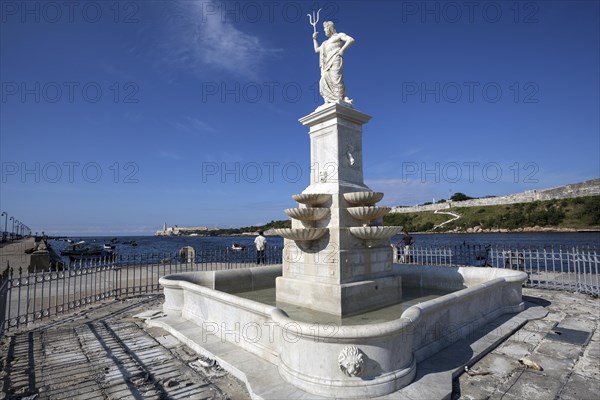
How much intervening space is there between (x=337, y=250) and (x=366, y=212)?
0.94m

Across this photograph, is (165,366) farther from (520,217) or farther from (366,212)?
(520,217)

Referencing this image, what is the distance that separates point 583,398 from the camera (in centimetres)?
396

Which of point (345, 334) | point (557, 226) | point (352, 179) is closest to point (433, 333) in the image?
point (345, 334)

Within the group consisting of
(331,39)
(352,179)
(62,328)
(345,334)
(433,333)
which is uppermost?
(331,39)

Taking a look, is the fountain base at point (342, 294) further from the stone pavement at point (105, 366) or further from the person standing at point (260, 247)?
the person standing at point (260, 247)

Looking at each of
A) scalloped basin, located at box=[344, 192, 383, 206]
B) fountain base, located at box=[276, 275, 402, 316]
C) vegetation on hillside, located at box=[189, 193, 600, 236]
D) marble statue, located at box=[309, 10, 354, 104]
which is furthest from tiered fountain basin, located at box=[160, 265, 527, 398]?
vegetation on hillside, located at box=[189, 193, 600, 236]

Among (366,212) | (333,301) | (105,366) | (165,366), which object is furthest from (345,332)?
(105,366)

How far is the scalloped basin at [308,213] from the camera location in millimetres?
6551

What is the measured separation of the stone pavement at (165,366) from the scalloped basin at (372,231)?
8.37ft

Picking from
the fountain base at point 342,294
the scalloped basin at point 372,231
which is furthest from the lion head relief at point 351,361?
the scalloped basin at point 372,231

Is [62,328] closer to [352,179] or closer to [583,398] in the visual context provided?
[352,179]

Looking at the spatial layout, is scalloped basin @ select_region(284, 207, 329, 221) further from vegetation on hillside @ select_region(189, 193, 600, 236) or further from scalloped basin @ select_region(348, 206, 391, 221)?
vegetation on hillside @ select_region(189, 193, 600, 236)

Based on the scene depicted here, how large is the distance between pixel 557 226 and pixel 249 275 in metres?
78.1

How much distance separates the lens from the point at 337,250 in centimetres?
639
